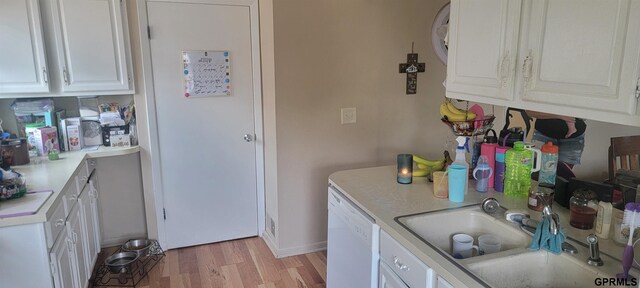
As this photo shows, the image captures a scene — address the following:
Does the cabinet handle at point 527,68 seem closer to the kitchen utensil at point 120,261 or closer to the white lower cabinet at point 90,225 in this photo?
the white lower cabinet at point 90,225

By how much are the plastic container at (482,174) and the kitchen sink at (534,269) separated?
60cm

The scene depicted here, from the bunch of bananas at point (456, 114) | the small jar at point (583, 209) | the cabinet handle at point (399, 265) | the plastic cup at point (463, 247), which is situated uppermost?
the bunch of bananas at point (456, 114)

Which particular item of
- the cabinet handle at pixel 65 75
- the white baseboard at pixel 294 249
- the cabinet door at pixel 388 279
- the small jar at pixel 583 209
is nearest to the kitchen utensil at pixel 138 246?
the white baseboard at pixel 294 249

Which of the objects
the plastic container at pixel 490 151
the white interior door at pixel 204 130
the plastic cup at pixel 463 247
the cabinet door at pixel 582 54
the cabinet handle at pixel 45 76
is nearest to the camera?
the cabinet door at pixel 582 54

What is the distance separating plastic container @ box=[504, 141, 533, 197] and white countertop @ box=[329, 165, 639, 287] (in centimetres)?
5

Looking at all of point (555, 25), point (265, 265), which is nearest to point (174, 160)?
point (265, 265)

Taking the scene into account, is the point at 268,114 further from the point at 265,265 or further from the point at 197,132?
the point at 265,265

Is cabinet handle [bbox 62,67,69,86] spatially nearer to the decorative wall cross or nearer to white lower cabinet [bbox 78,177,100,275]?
white lower cabinet [bbox 78,177,100,275]

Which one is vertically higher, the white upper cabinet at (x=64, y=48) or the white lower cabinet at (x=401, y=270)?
the white upper cabinet at (x=64, y=48)

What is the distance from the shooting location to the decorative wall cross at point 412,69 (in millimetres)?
3242

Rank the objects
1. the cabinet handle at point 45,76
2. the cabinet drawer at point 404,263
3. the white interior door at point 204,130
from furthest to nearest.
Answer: the white interior door at point 204,130 → the cabinet handle at point 45,76 → the cabinet drawer at point 404,263

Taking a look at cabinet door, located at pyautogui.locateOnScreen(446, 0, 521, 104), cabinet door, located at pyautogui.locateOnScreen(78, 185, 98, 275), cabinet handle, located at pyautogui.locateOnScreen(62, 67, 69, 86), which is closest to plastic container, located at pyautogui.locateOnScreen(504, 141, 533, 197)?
cabinet door, located at pyautogui.locateOnScreen(446, 0, 521, 104)

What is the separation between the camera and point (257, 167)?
3455mm

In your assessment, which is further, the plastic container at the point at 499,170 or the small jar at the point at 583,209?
A: the plastic container at the point at 499,170
